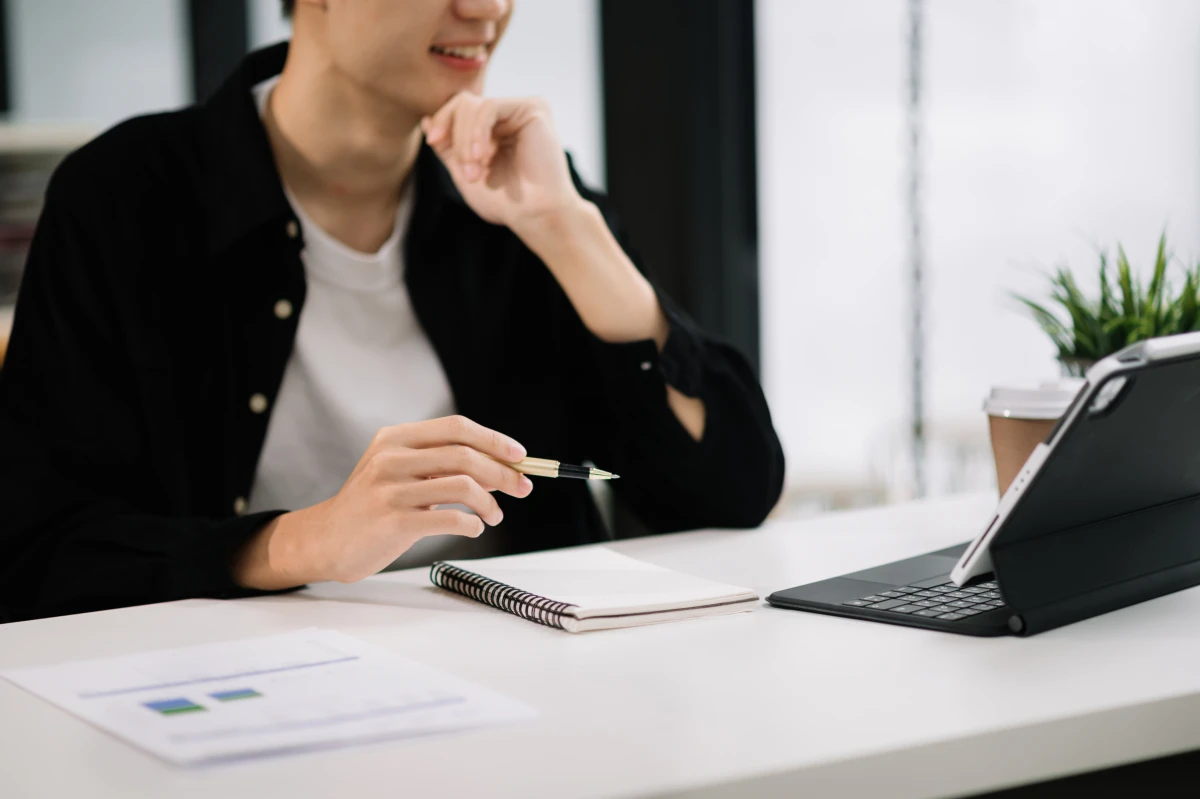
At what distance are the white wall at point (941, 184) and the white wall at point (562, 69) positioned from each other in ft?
1.41

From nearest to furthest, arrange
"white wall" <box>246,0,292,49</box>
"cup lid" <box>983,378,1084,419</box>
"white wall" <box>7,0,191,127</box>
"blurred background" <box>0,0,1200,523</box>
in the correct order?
"cup lid" <box>983,378,1084,419</box>
"blurred background" <box>0,0,1200,523</box>
"white wall" <box>7,0,191,127</box>
"white wall" <box>246,0,292,49</box>

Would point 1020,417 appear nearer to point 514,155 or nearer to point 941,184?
point 514,155

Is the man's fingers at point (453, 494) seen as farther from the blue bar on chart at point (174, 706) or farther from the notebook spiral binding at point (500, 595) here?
the blue bar on chart at point (174, 706)

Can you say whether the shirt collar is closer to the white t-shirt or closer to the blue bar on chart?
the white t-shirt

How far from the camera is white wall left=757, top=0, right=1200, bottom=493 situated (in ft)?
9.47

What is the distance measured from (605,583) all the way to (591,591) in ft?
0.11

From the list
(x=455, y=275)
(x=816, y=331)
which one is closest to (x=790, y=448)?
(x=816, y=331)

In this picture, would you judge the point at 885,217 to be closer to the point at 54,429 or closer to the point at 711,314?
the point at 711,314

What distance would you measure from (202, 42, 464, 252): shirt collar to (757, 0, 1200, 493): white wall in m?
1.52

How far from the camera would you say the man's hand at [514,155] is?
4.46ft

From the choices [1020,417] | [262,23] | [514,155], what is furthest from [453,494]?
[262,23]

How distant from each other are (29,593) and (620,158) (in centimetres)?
204

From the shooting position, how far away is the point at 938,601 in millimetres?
909

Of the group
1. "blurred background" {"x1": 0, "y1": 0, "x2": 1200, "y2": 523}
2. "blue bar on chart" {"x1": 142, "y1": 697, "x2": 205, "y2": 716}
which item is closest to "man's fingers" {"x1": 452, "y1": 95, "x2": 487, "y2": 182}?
"blue bar on chart" {"x1": 142, "y1": 697, "x2": 205, "y2": 716}
